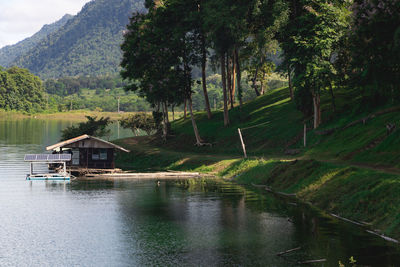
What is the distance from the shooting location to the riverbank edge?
34.6 m

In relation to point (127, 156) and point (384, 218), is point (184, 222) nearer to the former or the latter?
point (384, 218)

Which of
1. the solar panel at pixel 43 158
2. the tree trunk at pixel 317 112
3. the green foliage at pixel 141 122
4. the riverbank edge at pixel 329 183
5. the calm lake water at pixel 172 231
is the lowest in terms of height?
the calm lake water at pixel 172 231

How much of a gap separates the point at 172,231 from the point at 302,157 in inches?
1171

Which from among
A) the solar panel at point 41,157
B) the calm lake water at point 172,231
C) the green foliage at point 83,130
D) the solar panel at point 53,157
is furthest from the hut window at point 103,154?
the green foliage at point 83,130

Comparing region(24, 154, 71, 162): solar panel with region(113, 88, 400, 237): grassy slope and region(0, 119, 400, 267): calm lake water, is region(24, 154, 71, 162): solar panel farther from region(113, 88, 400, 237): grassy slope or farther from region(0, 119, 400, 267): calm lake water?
region(113, 88, 400, 237): grassy slope

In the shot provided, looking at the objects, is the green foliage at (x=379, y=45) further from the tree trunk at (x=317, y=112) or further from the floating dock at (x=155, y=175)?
the floating dock at (x=155, y=175)

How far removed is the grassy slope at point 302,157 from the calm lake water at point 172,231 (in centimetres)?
254

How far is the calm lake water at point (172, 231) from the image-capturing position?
28.8m

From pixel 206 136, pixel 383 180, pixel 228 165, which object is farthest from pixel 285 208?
pixel 206 136

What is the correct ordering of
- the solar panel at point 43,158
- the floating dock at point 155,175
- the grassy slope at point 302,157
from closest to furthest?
the grassy slope at point 302,157
the floating dock at point 155,175
the solar panel at point 43,158

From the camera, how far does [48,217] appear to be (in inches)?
1698

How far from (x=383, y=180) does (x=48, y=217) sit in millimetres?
26552

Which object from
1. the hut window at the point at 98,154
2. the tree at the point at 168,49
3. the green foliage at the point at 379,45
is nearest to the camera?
the green foliage at the point at 379,45

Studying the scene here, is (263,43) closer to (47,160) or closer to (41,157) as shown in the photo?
(47,160)
